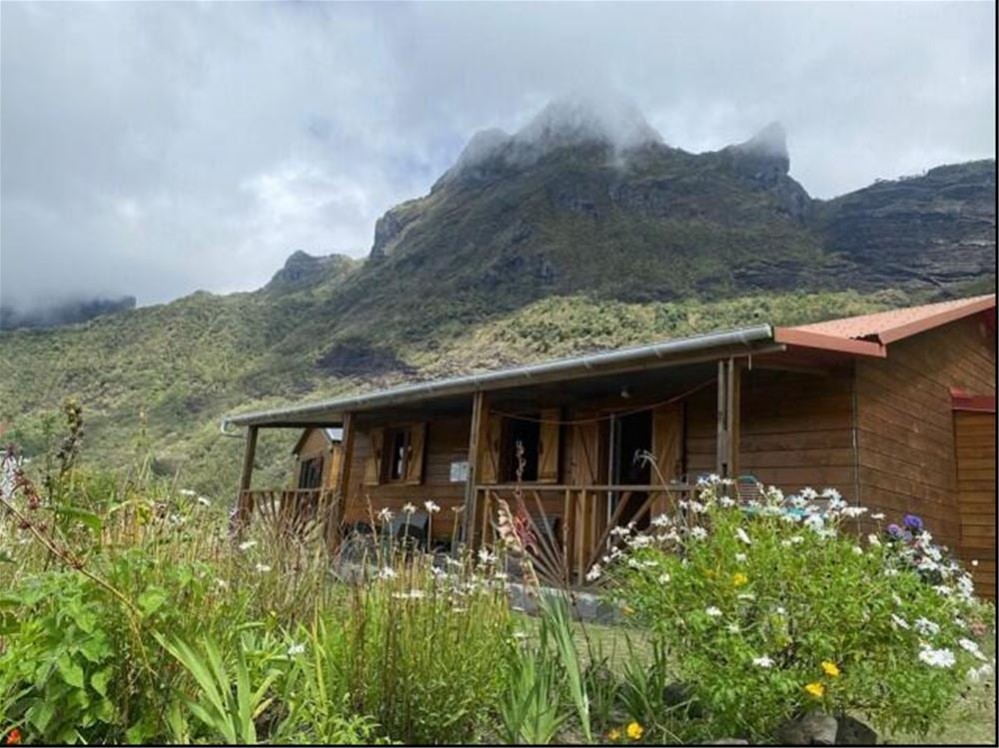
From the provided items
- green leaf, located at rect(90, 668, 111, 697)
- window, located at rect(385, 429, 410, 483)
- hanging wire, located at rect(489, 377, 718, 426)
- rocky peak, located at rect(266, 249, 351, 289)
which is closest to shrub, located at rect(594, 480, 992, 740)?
green leaf, located at rect(90, 668, 111, 697)

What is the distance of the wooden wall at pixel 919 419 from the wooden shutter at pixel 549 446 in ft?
13.3

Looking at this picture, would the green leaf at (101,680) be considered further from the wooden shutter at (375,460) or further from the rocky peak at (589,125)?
the rocky peak at (589,125)

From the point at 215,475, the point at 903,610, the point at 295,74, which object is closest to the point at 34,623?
the point at 903,610

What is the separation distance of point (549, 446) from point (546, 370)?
265 cm

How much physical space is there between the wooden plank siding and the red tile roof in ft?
4.92

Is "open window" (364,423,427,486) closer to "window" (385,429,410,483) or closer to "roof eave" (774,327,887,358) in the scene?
"window" (385,429,410,483)

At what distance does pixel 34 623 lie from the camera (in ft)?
9.45

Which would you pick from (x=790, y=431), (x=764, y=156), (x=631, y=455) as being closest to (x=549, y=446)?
(x=631, y=455)

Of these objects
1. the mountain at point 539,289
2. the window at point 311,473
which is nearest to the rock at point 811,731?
the window at point 311,473

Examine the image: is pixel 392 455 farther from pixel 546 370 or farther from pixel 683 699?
pixel 683 699

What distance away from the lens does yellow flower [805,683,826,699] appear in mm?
3096

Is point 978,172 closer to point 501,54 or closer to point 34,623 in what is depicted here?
point 501,54

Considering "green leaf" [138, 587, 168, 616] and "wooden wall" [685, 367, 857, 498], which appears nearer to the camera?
"green leaf" [138, 587, 168, 616]

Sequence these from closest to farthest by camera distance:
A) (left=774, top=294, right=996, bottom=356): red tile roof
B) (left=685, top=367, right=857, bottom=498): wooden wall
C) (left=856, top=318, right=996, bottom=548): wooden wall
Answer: (left=774, top=294, right=996, bottom=356): red tile roof, (left=685, top=367, right=857, bottom=498): wooden wall, (left=856, top=318, right=996, bottom=548): wooden wall
